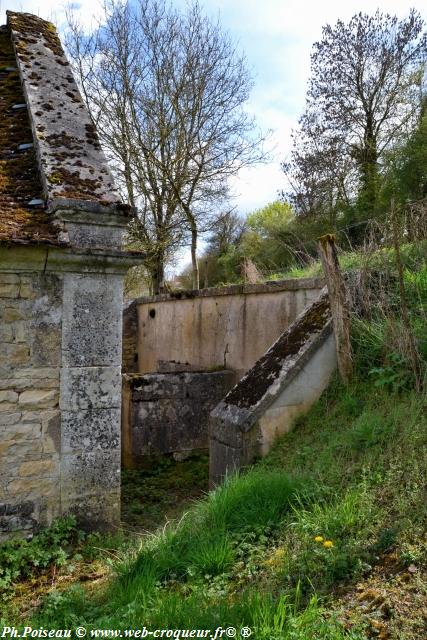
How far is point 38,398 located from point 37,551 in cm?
124

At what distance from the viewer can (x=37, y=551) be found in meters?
4.53

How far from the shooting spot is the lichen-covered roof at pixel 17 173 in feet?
15.3

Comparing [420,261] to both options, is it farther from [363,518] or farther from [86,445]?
[86,445]

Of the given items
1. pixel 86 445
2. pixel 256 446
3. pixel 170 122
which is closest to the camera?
pixel 86 445

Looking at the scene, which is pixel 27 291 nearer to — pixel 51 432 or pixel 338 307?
pixel 51 432

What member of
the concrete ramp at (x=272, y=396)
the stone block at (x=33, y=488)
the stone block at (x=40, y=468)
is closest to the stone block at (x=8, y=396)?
the stone block at (x=40, y=468)

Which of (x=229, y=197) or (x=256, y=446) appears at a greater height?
(x=229, y=197)

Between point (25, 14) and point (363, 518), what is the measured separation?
6868mm

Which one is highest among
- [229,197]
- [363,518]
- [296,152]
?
[296,152]

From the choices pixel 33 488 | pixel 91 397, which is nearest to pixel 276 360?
pixel 91 397

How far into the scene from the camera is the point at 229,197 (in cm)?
1630

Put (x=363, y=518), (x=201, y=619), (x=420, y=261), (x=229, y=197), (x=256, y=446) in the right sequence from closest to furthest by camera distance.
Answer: (x=201, y=619)
(x=363, y=518)
(x=256, y=446)
(x=420, y=261)
(x=229, y=197)

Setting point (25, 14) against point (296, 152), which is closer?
point (25, 14)

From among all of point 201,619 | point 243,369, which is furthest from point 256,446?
point 243,369
